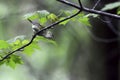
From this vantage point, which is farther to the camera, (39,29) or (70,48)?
(70,48)

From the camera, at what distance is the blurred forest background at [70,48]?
117 inches

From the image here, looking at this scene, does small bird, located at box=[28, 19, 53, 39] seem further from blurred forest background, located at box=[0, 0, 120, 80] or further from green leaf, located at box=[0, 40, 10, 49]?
blurred forest background, located at box=[0, 0, 120, 80]

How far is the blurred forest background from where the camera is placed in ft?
9.77

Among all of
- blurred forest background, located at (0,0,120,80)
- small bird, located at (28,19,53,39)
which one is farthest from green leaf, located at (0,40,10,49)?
blurred forest background, located at (0,0,120,80)

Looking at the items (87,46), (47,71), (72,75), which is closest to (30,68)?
(47,71)

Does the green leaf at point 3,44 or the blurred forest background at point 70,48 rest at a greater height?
the blurred forest background at point 70,48

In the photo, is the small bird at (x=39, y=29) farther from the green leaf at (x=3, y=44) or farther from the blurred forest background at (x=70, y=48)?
the blurred forest background at (x=70, y=48)

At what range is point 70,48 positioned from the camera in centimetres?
364

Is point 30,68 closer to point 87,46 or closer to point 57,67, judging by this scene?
point 57,67

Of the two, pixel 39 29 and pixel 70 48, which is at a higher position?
pixel 70 48

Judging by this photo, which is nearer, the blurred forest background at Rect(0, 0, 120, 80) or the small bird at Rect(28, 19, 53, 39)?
the small bird at Rect(28, 19, 53, 39)

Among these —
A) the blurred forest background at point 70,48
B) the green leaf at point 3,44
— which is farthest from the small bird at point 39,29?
the blurred forest background at point 70,48

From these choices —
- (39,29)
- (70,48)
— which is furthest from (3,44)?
(70,48)

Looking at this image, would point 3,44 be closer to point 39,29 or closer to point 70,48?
point 39,29
